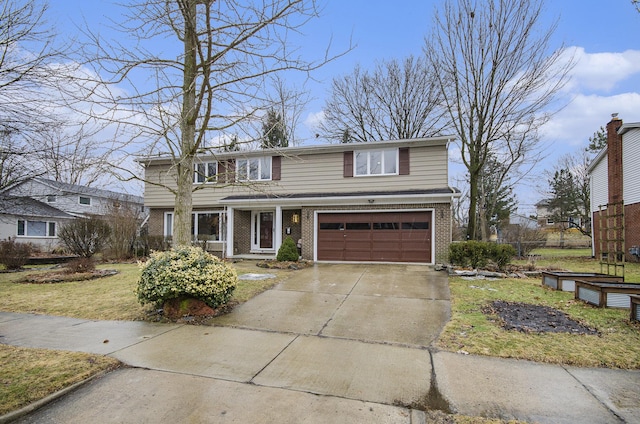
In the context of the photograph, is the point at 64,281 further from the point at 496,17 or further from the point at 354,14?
the point at 496,17

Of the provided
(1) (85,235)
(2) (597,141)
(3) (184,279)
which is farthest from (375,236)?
(2) (597,141)

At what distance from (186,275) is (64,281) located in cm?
682

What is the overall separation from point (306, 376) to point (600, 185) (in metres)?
21.5

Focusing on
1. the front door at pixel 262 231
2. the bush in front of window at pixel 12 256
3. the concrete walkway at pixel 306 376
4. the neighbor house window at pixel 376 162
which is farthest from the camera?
the front door at pixel 262 231

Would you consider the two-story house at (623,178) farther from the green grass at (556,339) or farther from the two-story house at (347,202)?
the green grass at (556,339)

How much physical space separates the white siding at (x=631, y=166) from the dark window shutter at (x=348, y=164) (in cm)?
1269

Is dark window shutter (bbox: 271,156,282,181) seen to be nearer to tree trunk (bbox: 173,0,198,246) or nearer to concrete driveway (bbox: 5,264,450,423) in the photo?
tree trunk (bbox: 173,0,198,246)

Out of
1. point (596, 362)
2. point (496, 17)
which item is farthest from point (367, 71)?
point (596, 362)

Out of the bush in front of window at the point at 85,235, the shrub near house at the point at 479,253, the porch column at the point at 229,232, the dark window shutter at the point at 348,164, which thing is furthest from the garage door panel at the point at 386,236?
the bush in front of window at the point at 85,235

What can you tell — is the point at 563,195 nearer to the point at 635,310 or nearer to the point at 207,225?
the point at 635,310

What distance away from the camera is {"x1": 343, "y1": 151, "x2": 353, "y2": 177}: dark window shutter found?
1481cm

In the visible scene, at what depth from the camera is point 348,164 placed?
1486cm

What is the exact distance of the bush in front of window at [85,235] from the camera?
13.8 metres

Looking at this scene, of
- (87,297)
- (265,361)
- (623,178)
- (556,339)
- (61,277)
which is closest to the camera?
(265,361)
